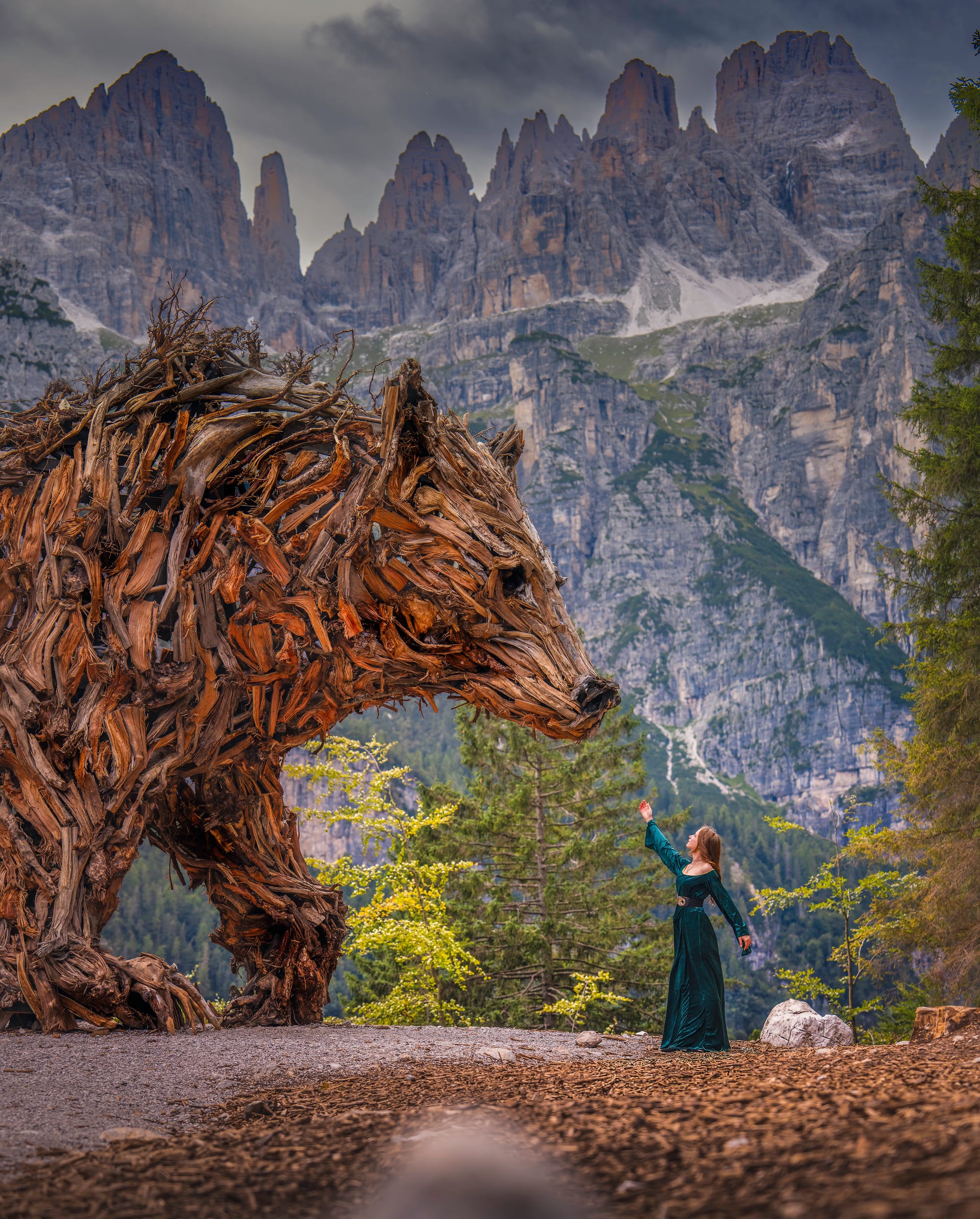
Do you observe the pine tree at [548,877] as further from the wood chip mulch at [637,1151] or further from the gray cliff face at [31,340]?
the gray cliff face at [31,340]

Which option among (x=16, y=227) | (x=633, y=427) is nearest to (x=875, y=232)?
(x=633, y=427)

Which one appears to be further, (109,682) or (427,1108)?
(109,682)

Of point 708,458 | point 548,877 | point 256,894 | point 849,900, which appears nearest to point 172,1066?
point 256,894

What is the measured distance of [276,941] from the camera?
816 cm

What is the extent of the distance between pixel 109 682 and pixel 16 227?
698ft

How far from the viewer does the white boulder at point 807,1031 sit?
8.03m

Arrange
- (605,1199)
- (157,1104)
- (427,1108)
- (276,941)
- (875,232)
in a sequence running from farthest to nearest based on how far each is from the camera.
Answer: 1. (875,232)
2. (276,941)
3. (157,1104)
4. (427,1108)
5. (605,1199)

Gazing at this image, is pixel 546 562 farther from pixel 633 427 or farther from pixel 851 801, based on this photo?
pixel 633 427

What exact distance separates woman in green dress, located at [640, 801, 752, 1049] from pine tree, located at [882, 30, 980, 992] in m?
6.02

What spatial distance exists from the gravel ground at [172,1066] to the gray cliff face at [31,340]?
125m

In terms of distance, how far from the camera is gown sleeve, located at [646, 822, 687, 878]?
7414 mm

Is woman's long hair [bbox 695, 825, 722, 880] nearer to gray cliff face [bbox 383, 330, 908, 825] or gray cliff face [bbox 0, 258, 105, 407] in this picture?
gray cliff face [bbox 0, 258, 105, 407]

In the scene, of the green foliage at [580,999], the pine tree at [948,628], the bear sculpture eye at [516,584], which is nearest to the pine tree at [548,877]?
the green foliage at [580,999]

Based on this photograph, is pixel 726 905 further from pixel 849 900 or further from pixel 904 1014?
pixel 904 1014
